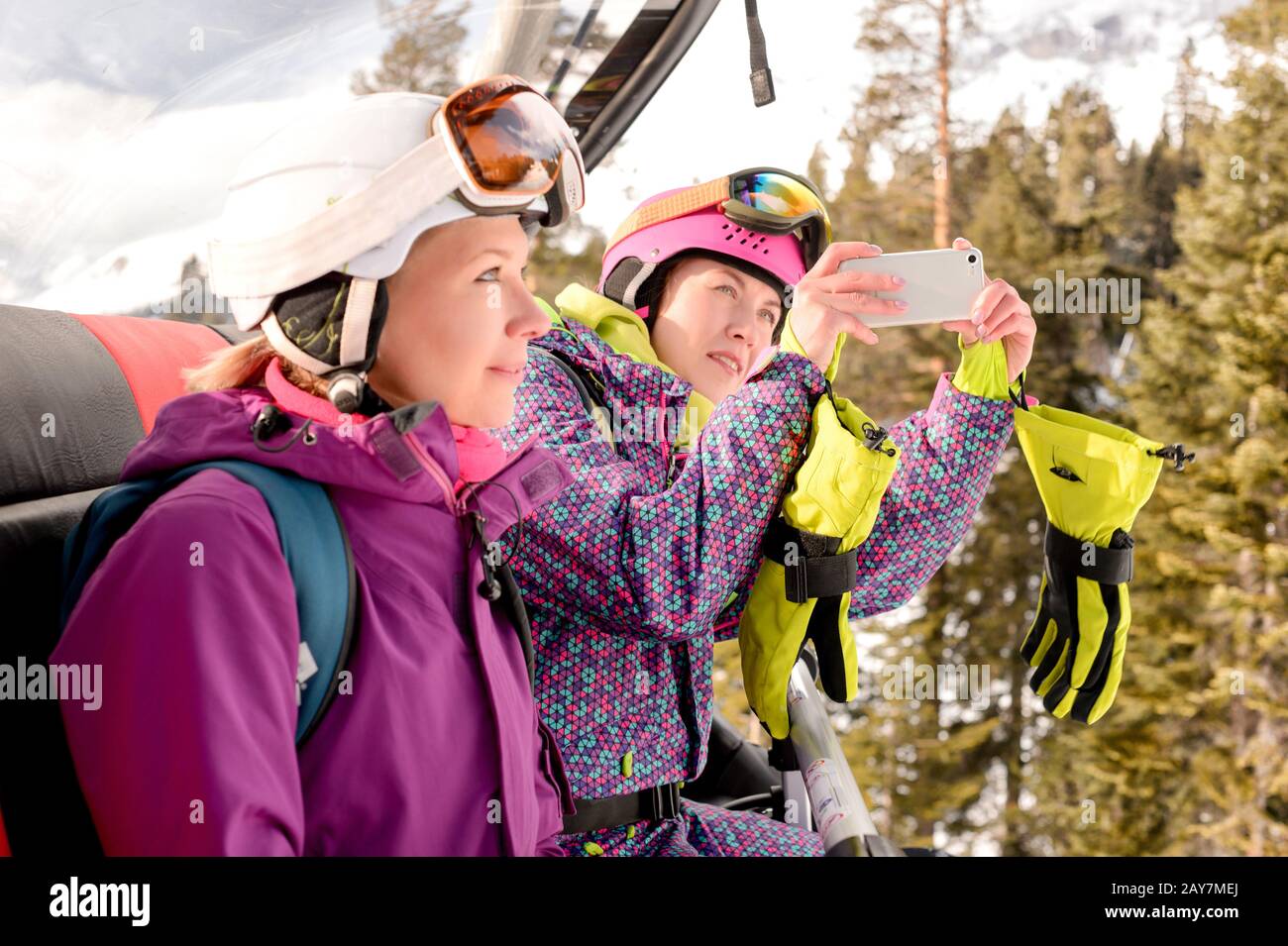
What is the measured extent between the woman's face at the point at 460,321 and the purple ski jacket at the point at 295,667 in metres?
0.06

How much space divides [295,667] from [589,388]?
813 millimetres

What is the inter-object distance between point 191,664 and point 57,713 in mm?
282

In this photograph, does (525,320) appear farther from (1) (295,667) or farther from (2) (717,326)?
(2) (717,326)

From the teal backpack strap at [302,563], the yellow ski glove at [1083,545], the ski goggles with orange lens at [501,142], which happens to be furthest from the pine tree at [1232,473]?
the teal backpack strap at [302,563]

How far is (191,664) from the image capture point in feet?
3.39

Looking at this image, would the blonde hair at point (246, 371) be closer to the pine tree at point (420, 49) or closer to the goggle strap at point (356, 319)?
the goggle strap at point (356, 319)

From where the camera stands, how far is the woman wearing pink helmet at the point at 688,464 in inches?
61.8

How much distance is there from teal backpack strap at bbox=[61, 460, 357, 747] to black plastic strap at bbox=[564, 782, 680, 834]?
540mm

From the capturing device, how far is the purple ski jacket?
3.41ft

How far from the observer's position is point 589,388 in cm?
183

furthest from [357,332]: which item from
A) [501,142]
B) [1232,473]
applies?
[1232,473]
